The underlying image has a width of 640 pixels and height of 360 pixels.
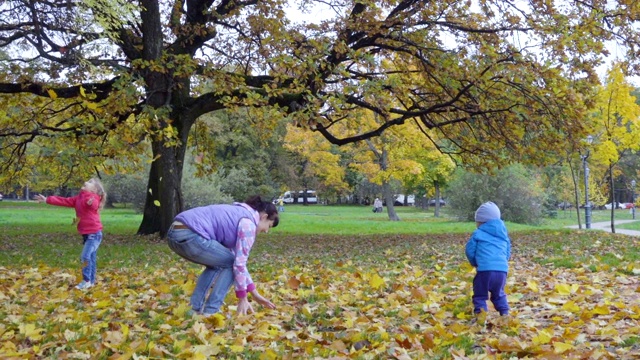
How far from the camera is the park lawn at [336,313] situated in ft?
13.6

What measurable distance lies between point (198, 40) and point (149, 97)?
2.70 metres

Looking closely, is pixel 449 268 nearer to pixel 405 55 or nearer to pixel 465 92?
pixel 465 92

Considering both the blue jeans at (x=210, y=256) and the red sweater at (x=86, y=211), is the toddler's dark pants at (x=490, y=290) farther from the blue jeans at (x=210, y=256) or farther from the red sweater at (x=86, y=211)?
the red sweater at (x=86, y=211)

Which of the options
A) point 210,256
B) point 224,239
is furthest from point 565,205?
point 210,256

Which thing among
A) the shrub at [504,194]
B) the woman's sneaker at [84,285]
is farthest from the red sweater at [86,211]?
the shrub at [504,194]

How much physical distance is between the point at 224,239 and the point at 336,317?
50.5 inches

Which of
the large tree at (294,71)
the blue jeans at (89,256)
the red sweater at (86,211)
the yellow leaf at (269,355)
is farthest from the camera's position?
the large tree at (294,71)

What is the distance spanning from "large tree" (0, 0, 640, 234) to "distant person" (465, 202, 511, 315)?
22.7ft

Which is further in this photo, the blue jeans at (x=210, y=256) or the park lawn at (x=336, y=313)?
the blue jeans at (x=210, y=256)

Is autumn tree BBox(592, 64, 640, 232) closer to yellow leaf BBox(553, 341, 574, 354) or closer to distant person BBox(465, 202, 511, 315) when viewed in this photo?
distant person BBox(465, 202, 511, 315)

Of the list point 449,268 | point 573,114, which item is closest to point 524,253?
point 449,268

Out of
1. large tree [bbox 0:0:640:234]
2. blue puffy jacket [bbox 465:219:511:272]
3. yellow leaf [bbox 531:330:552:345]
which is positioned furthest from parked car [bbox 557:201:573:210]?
yellow leaf [bbox 531:330:552:345]

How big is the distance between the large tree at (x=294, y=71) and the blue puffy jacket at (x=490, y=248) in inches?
273

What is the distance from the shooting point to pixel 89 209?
25.8ft
